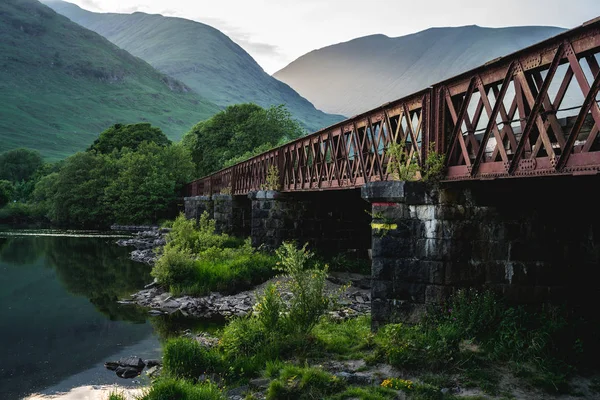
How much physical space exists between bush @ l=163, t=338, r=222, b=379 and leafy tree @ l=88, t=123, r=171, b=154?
→ 66.3 metres

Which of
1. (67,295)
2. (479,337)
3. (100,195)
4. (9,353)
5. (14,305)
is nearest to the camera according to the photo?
(479,337)

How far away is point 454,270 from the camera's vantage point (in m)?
10.5

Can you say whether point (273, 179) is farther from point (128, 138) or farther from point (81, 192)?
point (128, 138)

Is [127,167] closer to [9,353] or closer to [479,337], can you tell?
[9,353]

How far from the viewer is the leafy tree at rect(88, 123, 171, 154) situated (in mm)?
75250

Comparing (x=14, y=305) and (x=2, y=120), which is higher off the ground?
(x=2, y=120)

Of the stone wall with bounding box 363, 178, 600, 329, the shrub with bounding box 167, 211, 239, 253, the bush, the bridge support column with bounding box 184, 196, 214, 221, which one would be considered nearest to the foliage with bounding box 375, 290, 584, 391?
the stone wall with bounding box 363, 178, 600, 329

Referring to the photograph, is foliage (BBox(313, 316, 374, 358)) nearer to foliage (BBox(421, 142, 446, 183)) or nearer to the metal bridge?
foliage (BBox(421, 142, 446, 183))

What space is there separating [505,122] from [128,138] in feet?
237

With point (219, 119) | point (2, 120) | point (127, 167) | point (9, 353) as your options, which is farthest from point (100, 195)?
point (2, 120)

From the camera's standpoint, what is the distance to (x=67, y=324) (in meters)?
17.2

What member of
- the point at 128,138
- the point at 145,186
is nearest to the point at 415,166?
the point at 145,186

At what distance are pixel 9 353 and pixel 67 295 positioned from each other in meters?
8.54

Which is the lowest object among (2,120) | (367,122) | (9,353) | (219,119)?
(9,353)
